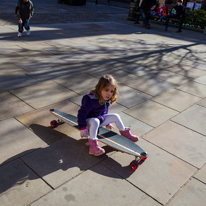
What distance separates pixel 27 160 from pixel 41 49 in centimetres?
580

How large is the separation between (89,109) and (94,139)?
44cm

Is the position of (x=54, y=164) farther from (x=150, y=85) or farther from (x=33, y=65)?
(x=33, y=65)

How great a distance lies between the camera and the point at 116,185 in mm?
2963

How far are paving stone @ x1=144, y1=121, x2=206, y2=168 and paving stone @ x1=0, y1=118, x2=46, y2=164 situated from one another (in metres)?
1.82

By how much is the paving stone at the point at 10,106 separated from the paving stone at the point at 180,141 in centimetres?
229

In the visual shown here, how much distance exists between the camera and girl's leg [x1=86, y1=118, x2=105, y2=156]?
340cm

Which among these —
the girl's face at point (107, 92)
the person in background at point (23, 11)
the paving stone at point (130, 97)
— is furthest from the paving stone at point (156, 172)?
the person in background at point (23, 11)

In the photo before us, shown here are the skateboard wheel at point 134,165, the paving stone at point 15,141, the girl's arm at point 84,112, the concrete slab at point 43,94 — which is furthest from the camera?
the concrete slab at point 43,94

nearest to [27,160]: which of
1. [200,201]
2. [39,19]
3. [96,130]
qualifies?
[96,130]

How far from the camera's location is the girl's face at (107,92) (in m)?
3.37

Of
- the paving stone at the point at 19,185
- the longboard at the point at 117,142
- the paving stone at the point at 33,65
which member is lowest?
the paving stone at the point at 19,185

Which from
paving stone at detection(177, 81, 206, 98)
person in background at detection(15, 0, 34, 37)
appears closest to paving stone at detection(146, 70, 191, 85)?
paving stone at detection(177, 81, 206, 98)

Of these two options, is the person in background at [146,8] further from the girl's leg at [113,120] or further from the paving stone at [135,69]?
the girl's leg at [113,120]

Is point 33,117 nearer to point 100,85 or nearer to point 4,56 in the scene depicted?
point 100,85
